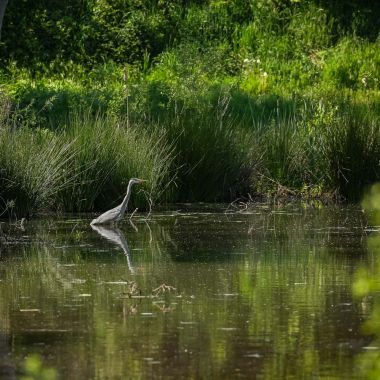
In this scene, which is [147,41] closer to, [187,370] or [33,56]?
[33,56]

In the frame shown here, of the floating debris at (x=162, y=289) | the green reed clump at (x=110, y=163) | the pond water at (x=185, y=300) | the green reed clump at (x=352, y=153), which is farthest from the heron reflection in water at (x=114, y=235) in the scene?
the green reed clump at (x=352, y=153)

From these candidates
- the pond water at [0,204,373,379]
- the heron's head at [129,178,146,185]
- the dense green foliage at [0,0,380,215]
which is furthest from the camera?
the dense green foliage at [0,0,380,215]

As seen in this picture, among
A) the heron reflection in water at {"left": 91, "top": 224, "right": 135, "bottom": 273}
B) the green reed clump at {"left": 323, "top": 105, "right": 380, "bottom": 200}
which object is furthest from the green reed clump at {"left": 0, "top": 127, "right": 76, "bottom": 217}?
the green reed clump at {"left": 323, "top": 105, "right": 380, "bottom": 200}

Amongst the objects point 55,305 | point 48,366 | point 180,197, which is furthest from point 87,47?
point 48,366

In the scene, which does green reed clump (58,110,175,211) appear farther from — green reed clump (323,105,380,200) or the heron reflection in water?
green reed clump (323,105,380,200)

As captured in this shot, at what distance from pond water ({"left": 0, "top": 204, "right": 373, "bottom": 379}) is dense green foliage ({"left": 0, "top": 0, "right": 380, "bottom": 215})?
88.4 inches

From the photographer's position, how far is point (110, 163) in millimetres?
14070

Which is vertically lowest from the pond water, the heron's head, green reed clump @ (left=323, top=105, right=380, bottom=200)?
the pond water

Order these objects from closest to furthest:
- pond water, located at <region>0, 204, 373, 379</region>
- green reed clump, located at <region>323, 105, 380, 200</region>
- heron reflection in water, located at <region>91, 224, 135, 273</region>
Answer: pond water, located at <region>0, 204, 373, 379</region> → heron reflection in water, located at <region>91, 224, 135, 273</region> → green reed clump, located at <region>323, 105, 380, 200</region>

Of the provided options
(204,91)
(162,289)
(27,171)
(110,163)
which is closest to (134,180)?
(110,163)

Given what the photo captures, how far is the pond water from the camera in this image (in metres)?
6.31

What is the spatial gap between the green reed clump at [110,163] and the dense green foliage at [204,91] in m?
0.02

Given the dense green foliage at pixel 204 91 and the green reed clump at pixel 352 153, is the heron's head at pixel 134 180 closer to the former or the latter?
the dense green foliage at pixel 204 91

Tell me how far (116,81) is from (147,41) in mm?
2220
